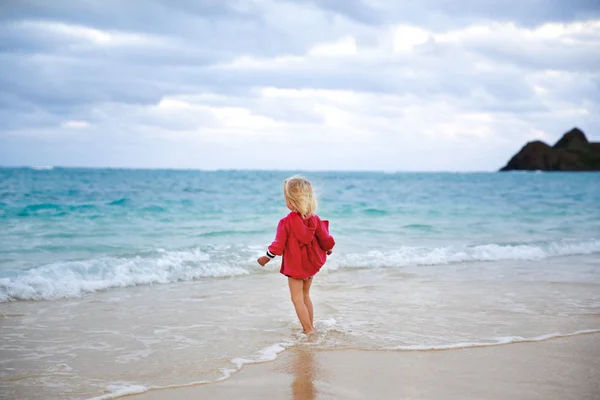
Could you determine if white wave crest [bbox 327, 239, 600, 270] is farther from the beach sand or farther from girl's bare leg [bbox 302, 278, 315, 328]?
the beach sand

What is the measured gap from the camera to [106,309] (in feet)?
20.7

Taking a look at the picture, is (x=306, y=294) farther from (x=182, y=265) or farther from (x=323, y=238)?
(x=182, y=265)

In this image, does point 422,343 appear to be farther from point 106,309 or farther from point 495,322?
point 106,309

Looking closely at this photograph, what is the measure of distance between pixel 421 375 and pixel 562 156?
147m

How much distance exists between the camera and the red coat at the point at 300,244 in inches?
200

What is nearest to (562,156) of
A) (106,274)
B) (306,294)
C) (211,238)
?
(211,238)

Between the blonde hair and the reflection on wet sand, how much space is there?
1279 millimetres

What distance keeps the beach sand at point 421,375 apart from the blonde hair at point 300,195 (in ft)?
4.18

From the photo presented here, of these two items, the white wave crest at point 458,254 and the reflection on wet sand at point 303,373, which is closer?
the reflection on wet sand at point 303,373

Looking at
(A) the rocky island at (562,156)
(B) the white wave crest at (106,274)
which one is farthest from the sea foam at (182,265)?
(A) the rocky island at (562,156)

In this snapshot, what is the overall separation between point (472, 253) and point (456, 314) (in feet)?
16.9

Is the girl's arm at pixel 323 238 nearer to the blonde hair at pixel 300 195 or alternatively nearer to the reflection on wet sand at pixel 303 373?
the blonde hair at pixel 300 195

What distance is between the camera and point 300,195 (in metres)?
5.01

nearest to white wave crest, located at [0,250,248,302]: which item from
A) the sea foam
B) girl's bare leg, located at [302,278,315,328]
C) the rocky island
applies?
the sea foam
